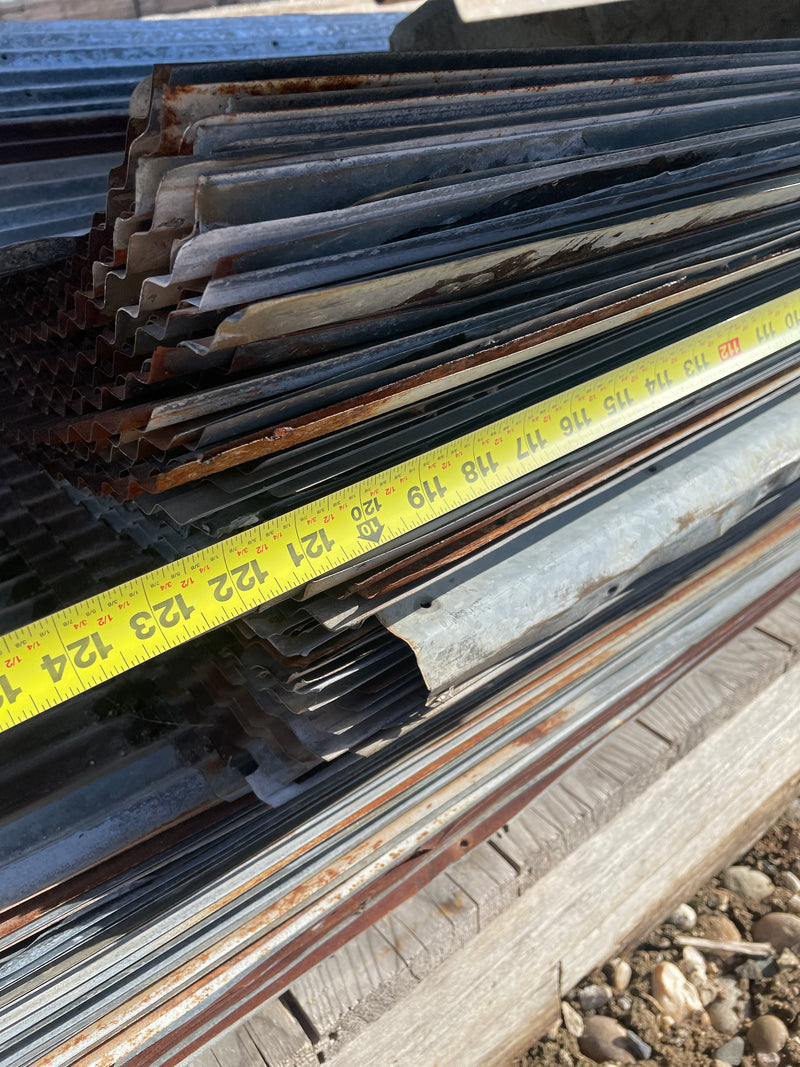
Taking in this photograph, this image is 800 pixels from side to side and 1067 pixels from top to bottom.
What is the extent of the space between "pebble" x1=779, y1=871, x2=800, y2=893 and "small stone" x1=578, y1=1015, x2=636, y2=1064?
3.46ft

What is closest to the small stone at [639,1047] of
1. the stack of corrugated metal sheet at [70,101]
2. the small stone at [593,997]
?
the small stone at [593,997]

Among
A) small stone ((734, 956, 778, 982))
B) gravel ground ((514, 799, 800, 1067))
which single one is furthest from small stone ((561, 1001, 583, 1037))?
small stone ((734, 956, 778, 982))

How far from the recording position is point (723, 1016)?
3.04 m

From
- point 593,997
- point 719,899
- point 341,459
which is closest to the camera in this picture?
point 341,459

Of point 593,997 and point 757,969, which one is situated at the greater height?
point 593,997

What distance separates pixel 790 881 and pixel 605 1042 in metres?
1.18

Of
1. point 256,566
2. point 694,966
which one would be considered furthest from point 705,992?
point 256,566

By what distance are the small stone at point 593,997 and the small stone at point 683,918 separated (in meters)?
0.46

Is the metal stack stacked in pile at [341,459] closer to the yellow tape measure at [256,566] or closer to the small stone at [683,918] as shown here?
the yellow tape measure at [256,566]

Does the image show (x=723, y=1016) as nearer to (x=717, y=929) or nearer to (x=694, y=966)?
(x=694, y=966)

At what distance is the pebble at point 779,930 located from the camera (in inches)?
127

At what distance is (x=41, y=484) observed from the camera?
8.16ft

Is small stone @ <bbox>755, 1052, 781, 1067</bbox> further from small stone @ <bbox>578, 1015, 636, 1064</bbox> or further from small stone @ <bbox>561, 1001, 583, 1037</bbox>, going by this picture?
small stone @ <bbox>561, 1001, 583, 1037</bbox>

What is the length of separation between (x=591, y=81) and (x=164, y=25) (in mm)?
2749
